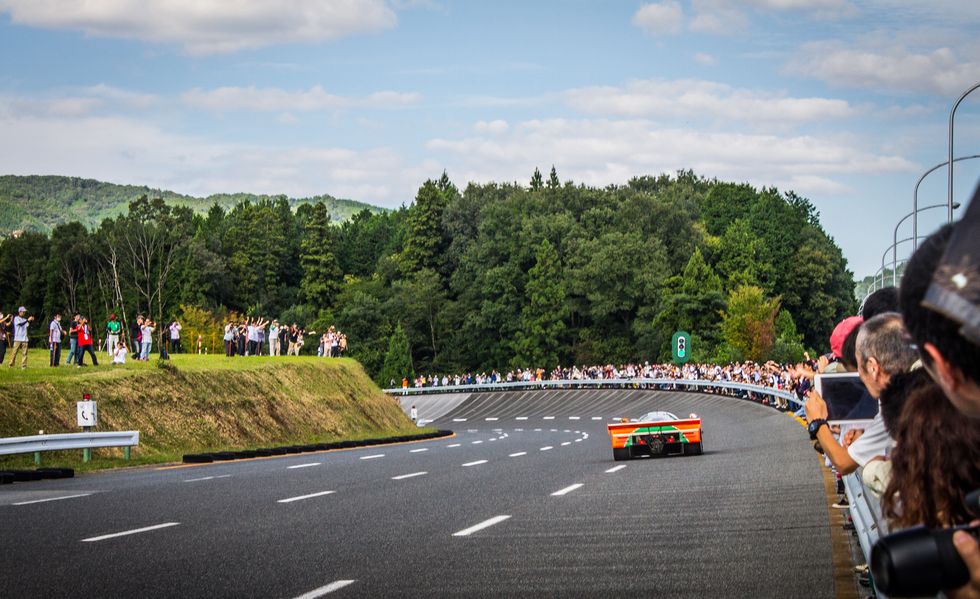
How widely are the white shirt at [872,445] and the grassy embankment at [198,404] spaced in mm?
23125

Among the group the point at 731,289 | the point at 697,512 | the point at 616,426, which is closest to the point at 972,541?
the point at 697,512

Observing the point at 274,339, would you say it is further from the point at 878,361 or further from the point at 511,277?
the point at 511,277

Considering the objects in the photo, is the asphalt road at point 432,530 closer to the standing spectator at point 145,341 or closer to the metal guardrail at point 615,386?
the standing spectator at point 145,341

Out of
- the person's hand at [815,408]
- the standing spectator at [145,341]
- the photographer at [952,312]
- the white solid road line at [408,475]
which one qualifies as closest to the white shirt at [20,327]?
the standing spectator at [145,341]

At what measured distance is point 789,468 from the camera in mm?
21766

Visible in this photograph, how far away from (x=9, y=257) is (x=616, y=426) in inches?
5566

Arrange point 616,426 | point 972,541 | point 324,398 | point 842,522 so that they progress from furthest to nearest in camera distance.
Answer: point 324,398 → point 616,426 → point 842,522 → point 972,541

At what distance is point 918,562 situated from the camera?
7.25ft

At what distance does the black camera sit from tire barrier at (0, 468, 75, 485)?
23248mm

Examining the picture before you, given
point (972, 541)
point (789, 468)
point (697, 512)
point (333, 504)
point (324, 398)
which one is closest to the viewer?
point (972, 541)

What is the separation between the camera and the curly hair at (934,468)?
4.01m

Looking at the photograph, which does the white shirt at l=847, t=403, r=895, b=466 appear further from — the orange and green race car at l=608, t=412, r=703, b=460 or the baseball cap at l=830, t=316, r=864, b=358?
the orange and green race car at l=608, t=412, r=703, b=460

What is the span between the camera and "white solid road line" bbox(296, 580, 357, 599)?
946cm

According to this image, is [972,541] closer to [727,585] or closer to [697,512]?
[727,585]
